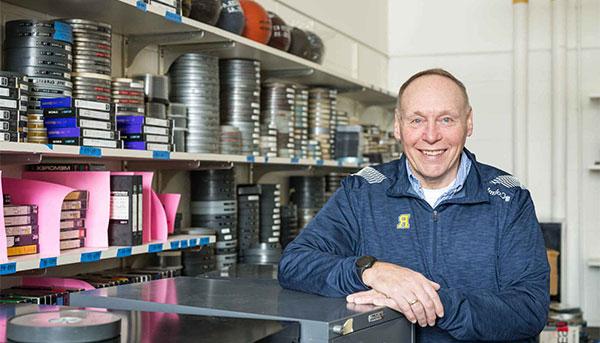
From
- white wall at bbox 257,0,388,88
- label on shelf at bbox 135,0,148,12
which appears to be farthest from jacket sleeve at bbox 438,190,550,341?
white wall at bbox 257,0,388,88

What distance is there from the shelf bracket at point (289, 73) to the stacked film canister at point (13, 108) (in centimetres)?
225

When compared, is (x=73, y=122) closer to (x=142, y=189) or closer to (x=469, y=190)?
(x=142, y=189)

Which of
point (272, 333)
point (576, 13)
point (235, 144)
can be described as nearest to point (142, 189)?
point (235, 144)

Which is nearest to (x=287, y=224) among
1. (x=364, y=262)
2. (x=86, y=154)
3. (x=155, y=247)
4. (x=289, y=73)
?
(x=289, y=73)

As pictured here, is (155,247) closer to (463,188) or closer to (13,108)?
(13,108)

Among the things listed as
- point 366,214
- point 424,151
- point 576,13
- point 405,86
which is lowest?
point 366,214

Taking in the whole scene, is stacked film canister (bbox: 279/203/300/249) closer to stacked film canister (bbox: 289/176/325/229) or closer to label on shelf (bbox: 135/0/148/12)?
stacked film canister (bbox: 289/176/325/229)

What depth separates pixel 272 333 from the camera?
1.39 m

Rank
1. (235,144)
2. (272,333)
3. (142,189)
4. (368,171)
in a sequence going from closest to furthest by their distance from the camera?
(272,333) < (368,171) < (142,189) < (235,144)

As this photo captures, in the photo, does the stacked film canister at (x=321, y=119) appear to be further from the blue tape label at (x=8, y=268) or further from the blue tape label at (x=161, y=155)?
the blue tape label at (x=8, y=268)

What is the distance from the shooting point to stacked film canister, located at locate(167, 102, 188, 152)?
3.42 m

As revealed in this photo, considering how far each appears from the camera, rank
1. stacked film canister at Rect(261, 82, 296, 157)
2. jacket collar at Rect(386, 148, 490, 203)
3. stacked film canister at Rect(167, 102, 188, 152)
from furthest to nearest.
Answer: stacked film canister at Rect(261, 82, 296, 157) < stacked film canister at Rect(167, 102, 188, 152) < jacket collar at Rect(386, 148, 490, 203)

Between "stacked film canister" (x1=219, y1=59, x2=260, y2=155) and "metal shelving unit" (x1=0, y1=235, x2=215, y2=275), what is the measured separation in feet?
2.14

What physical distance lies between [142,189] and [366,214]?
1.03 m
